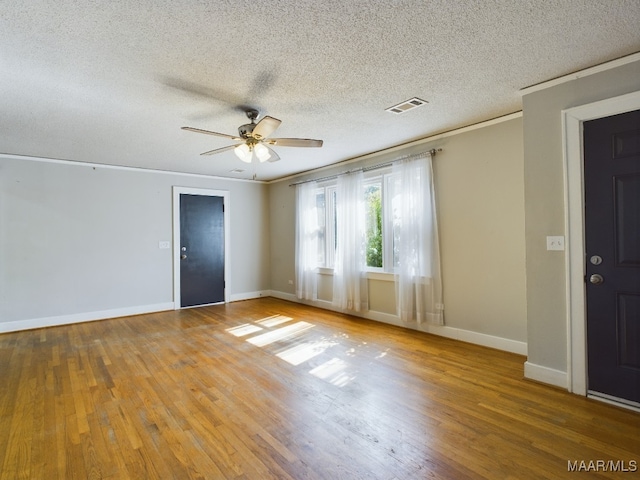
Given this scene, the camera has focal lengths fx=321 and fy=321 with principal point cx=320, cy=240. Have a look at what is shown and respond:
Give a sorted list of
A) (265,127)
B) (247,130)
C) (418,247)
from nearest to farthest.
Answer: (265,127) → (247,130) → (418,247)

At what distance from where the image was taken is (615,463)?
176 centimetres

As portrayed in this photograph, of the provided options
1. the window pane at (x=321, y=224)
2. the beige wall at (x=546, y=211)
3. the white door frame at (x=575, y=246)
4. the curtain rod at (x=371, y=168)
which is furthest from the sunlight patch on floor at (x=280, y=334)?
the white door frame at (x=575, y=246)

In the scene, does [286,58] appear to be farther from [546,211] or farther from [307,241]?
[307,241]

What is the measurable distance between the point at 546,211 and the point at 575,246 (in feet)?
1.17

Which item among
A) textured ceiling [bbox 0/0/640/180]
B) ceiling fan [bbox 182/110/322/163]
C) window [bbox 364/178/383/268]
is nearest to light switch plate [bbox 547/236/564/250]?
textured ceiling [bbox 0/0/640/180]

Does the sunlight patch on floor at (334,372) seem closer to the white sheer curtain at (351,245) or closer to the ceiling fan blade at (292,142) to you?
the white sheer curtain at (351,245)

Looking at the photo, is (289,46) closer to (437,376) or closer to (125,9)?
(125,9)

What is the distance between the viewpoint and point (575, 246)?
256cm

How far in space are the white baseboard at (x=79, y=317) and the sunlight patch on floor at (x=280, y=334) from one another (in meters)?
2.56

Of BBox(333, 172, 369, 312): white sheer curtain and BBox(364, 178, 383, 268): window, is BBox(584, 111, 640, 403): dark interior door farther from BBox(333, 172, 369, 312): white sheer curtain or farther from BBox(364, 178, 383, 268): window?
BBox(333, 172, 369, 312): white sheer curtain

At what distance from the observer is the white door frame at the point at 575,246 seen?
2.52 m

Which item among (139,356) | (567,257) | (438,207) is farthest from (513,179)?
(139,356)

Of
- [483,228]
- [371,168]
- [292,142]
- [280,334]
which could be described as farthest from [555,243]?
[280,334]

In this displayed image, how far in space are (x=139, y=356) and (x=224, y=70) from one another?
10.2 ft
